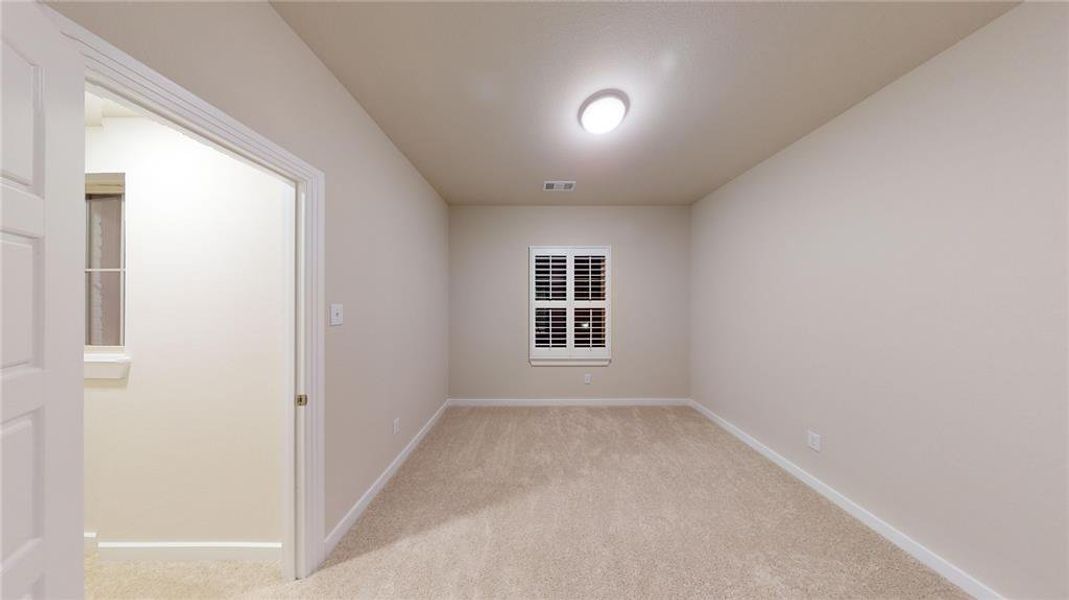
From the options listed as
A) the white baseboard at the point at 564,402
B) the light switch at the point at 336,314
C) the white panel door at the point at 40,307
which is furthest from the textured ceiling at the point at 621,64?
the white baseboard at the point at 564,402

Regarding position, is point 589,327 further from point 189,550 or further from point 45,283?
point 45,283

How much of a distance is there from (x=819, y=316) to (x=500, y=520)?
2416mm

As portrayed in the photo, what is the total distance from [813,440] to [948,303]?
1.21 metres

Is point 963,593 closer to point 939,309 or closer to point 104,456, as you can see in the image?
point 939,309

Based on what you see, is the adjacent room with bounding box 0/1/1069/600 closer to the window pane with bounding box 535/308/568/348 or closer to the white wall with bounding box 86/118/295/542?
the white wall with bounding box 86/118/295/542

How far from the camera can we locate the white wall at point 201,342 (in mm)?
1800

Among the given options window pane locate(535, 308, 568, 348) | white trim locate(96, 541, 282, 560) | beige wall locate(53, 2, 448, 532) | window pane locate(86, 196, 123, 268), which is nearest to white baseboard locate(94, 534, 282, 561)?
white trim locate(96, 541, 282, 560)

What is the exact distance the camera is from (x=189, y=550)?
180 cm

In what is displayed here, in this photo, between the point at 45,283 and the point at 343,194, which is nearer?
the point at 45,283

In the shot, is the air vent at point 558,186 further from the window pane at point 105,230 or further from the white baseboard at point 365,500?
the window pane at point 105,230

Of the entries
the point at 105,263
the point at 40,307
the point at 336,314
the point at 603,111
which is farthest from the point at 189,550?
the point at 603,111

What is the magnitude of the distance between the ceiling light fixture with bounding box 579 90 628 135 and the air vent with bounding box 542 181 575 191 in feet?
3.81

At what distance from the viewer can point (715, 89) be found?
199cm

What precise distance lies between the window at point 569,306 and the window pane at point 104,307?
3.28m
